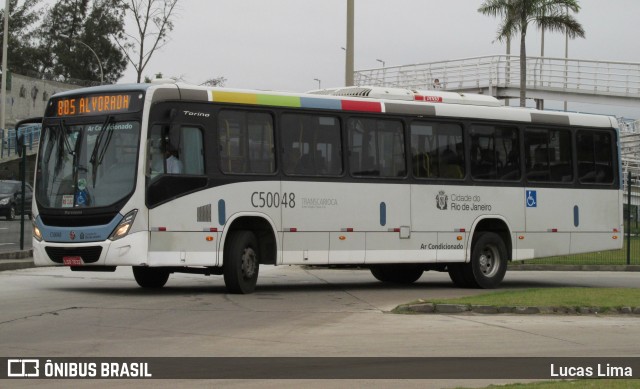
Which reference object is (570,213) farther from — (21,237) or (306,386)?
(306,386)

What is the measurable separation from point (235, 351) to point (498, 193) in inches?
447

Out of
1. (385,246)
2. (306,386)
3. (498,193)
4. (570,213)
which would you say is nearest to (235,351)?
(306,386)

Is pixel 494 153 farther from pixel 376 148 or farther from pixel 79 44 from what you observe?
pixel 79 44

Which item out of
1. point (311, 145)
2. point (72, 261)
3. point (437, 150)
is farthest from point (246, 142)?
point (437, 150)

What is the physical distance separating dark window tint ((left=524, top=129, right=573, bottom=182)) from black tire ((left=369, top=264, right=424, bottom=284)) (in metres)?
2.99

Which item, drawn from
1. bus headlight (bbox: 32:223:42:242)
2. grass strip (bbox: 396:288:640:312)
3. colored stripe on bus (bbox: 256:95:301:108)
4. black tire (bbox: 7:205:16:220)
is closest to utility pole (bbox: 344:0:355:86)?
colored stripe on bus (bbox: 256:95:301:108)

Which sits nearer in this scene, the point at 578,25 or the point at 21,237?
the point at 21,237

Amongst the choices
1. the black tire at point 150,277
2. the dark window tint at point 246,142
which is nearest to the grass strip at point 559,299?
the dark window tint at point 246,142

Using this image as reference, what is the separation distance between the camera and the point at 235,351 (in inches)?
487

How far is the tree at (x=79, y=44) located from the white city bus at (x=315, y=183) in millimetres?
71579

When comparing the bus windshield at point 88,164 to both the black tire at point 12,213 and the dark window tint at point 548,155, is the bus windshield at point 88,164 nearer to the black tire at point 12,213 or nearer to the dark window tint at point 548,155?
the dark window tint at point 548,155

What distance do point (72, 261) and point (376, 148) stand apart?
19.5ft

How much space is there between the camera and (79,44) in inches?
3853

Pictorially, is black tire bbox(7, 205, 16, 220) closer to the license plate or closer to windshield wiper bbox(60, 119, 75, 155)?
windshield wiper bbox(60, 119, 75, 155)
